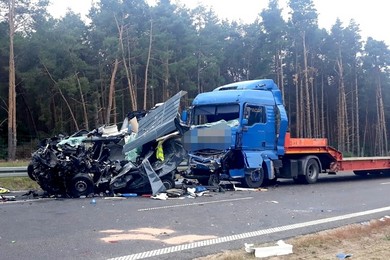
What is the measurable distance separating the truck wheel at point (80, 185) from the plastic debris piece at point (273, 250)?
736 cm

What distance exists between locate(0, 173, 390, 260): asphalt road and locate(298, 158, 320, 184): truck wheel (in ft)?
12.5

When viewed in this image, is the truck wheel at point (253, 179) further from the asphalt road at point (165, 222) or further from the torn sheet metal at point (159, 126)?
the torn sheet metal at point (159, 126)

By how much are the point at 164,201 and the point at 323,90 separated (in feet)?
155

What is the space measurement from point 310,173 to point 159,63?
2559cm

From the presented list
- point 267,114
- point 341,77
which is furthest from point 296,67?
point 267,114

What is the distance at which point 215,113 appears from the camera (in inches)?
587

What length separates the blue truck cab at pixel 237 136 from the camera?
46.1 feet

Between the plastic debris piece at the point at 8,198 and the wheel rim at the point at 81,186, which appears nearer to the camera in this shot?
the plastic debris piece at the point at 8,198

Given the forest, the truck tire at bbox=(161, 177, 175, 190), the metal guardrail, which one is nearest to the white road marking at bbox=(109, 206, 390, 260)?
the truck tire at bbox=(161, 177, 175, 190)

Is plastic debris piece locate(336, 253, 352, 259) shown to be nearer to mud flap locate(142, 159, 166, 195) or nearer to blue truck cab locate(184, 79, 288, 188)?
mud flap locate(142, 159, 166, 195)

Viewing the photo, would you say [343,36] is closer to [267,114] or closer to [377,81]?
[377,81]

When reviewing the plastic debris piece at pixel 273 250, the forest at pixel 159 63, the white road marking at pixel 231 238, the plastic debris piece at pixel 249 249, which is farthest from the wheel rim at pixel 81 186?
the forest at pixel 159 63

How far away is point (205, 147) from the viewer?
47.0ft

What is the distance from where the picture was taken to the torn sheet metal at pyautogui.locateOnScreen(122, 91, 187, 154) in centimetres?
1330
